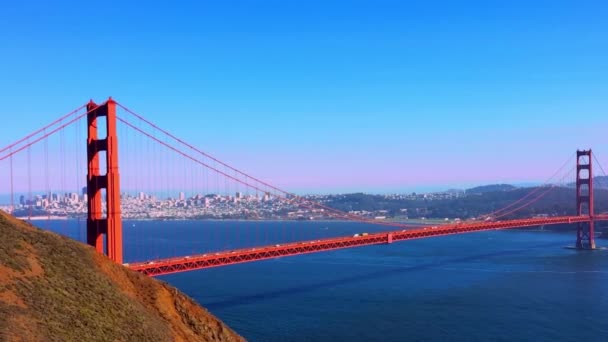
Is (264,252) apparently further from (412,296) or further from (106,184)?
(412,296)

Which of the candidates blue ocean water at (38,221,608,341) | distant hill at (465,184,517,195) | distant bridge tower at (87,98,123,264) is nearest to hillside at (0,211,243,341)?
distant bridge tower at (87,98,123,264)

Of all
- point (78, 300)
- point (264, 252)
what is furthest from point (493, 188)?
point (78, 300)

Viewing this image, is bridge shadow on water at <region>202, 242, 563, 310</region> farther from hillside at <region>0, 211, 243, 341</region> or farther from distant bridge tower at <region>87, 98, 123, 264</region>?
hillside at <region>0, 211, 243, 341</region>

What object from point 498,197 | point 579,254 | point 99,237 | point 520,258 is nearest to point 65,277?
point 99,237

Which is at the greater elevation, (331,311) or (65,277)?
(65,277)

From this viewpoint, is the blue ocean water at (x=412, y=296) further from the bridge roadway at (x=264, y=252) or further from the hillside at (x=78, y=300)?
the hillside at (x=78, y=300)

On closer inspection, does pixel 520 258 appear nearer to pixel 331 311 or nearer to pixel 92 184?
pixel 331 311

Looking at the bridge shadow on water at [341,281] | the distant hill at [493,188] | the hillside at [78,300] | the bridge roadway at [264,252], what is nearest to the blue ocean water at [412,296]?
the bridge shadow on water at [341,281]
